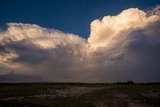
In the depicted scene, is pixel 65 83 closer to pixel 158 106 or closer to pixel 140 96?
pixel 140 96

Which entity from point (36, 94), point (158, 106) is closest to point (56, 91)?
point (36, 94)

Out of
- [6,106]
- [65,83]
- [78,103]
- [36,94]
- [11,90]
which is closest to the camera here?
[6,106]

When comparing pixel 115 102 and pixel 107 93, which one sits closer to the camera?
pixel 115 102

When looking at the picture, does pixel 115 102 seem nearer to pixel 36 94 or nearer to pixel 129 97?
pixel 129 97

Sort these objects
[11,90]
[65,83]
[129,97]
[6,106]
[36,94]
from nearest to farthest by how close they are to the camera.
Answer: [6,106]
[129,97]
[36,94]
[11,90]
[65,83]

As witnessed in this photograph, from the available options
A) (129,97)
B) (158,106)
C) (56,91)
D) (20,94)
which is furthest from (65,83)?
(158,106)

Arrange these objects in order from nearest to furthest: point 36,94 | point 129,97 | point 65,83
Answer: point 129,97 → point 36,94 → point 65,83

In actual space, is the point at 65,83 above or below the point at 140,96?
above

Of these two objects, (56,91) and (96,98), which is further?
(56,91)

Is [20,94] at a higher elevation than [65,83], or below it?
below

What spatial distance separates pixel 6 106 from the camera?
4006cm

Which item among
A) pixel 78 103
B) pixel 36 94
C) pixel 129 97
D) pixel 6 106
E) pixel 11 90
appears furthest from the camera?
pixel 11 90

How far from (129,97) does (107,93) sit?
4.30m

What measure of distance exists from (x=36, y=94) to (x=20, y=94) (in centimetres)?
293
